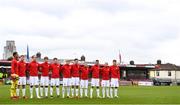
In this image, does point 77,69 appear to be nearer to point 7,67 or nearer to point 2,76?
point 2,76

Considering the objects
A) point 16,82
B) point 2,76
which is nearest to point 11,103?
point 16,82

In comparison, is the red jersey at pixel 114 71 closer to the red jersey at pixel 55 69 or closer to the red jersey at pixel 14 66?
the red jersey at pixel 55 69

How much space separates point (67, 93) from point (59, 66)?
1871mm

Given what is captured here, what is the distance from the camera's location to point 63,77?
32.4m

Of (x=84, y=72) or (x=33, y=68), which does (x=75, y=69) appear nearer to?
(x=84, y=72)

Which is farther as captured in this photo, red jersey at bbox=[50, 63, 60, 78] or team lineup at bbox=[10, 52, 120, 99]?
red jersey at bbox=[50, 63, 60, 78]

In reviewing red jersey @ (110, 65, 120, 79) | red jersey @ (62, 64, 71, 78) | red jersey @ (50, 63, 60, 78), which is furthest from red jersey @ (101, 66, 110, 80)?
red jersey @ (50, 63, 60, 78)

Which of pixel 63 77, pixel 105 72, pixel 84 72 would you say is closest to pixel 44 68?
pixel 63 77

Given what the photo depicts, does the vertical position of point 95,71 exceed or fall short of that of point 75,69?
it falls short

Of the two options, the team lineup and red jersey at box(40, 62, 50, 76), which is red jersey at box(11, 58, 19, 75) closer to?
the team lineup

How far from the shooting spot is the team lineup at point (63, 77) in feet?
99.6

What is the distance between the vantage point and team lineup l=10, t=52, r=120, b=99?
30344 mm

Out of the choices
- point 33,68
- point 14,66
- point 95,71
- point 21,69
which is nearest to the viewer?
point 14,66

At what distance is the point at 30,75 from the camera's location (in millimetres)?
30844
